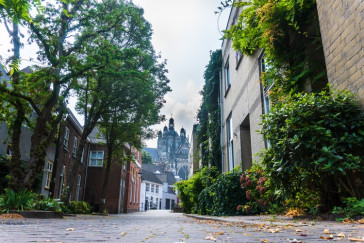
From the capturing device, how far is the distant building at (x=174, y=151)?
11562 centimetres

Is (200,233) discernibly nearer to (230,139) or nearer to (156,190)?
(230,139)

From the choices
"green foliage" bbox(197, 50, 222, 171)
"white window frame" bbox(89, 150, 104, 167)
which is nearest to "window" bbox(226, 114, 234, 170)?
"green foliage" bbox(197, 50, 222, 171)

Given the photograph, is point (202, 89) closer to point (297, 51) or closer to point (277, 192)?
point (297, 51)

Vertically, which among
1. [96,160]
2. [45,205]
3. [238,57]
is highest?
[238,57]

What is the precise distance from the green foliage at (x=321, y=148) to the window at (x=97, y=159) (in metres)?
26.0

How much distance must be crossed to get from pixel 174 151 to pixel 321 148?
11436 cm

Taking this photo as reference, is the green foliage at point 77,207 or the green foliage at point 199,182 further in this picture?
the green foliage at point 77,207

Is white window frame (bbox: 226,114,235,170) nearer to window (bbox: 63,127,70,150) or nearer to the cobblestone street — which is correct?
the cobblestone street

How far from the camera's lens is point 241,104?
1274 centimetres

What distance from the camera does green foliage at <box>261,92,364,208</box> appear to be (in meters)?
4.73

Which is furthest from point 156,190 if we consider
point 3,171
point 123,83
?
point 3,171

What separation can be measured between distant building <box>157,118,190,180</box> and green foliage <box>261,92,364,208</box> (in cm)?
10706

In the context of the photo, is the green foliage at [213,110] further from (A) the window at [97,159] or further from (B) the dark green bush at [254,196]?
(A) the window at [97,159]

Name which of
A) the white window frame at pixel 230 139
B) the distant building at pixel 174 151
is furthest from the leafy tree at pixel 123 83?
the distant building at pixel 174 151
